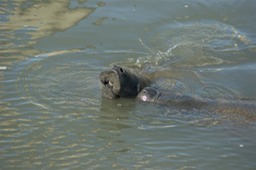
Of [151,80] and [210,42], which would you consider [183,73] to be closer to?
[151,80]

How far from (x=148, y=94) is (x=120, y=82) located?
16.7 inches

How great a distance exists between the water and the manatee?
68 millimetres

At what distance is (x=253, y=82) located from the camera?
7199 millimetres

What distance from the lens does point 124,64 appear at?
748 cm

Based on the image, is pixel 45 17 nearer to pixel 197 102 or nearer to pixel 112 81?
pixel 112 81

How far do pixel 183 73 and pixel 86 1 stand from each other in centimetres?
335

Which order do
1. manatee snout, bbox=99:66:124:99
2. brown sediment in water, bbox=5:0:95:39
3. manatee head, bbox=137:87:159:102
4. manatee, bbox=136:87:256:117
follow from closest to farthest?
manatee snout, bbox=99:66:124:99 < manatee, bbox=136:87:256:117 < manatee head, bbox=137:87:159:102 < brown sediment in water, bbox=5:0:95:39

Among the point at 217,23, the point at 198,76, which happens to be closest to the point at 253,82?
the point at 198,76

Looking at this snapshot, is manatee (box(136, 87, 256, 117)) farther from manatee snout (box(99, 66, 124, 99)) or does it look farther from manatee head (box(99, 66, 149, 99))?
manatee snout (box(99, 66, 124, 99))

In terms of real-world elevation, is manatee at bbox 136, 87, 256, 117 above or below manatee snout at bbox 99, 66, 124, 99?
below

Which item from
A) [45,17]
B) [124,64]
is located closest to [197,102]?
[124,64]

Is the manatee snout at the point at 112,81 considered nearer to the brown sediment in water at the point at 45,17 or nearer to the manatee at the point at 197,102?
the manatee at the point at 197,102

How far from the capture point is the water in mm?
5414

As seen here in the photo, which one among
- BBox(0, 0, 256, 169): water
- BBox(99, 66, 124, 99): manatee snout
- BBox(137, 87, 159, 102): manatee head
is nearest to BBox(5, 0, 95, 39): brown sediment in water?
BBox(0, 0, 256, 169): water
